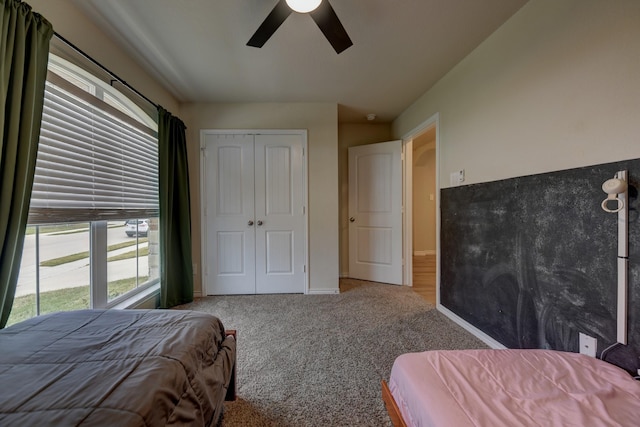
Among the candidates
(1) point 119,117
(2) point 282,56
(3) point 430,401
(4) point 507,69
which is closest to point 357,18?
(2) point 282,56

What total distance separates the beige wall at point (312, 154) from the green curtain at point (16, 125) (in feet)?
5.75

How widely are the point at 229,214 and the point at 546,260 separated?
2918mm

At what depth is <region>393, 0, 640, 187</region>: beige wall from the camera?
44.3 inches

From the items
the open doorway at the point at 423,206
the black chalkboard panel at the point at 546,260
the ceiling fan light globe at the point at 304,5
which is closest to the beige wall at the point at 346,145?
the black chalkboard panel at the point at 546,260

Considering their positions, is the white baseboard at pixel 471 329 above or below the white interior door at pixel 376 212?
below

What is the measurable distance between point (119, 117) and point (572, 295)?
3.28 meters

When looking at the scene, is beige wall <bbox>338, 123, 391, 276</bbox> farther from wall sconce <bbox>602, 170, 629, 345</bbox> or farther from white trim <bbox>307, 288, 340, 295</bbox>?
wall sconce <bbox>602, 170, 629, 345</bbox>

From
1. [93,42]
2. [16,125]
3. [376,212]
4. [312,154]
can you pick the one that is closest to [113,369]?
[16,125]

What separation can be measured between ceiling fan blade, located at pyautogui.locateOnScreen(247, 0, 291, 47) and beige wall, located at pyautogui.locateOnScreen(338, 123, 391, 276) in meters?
2.30

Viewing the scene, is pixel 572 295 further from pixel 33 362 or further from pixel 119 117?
pixel 119 117

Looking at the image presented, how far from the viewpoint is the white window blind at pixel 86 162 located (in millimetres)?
1429

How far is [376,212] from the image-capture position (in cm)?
349

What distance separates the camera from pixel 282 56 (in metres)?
2.10

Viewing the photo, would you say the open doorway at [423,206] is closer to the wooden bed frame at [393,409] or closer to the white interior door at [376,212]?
the white interior door at [376,212]
